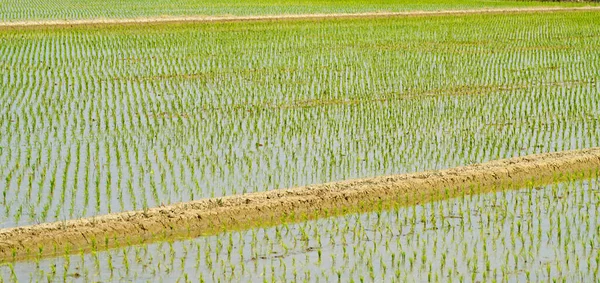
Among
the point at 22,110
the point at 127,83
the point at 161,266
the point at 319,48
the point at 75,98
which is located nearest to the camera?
the point at 161,266

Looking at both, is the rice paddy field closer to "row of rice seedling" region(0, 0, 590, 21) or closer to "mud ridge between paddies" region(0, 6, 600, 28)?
"mud ridge between paddies" region(0, 6, 600, 28)

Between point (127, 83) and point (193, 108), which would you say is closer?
point (193, 108)

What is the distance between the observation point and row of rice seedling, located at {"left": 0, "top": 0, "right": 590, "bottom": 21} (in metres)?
17.6

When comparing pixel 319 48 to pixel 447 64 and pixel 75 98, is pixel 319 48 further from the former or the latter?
pixel 75 98

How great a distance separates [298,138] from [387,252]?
281cm

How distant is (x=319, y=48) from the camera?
13.6 metres

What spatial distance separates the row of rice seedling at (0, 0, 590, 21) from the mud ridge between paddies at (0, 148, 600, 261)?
11294 millimetres

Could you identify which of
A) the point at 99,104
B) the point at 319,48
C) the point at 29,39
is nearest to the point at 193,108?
the point at 99,104

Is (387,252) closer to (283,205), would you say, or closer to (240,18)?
(283,205)

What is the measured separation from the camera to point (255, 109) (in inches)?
351

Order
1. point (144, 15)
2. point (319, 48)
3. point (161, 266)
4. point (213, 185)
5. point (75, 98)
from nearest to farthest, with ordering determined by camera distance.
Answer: point (161, 266)
point (213, 185)
point (75, 98)
point (319, 48)
point (144, 15)

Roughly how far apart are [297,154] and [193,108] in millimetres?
2014

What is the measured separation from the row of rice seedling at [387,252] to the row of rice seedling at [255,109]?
81cm

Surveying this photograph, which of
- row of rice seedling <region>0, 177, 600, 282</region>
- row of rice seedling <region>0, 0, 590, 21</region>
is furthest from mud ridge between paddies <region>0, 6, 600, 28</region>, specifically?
row of rice seedling <region>0, 177, 600, 282</region>
